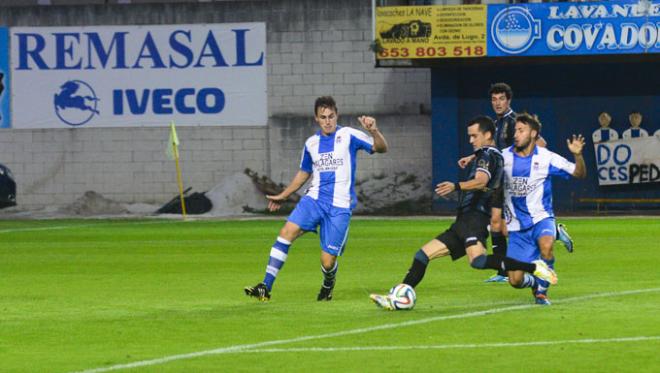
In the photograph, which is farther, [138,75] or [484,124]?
[138,75]

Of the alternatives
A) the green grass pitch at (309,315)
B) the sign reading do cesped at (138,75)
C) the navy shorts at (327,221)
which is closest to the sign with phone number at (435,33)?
the sign reading do cesped at (138,75)

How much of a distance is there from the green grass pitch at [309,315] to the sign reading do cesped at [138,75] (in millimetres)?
14292

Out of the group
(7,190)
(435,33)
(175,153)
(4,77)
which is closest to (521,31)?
(435,33)

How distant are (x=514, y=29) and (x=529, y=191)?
66.9 ft

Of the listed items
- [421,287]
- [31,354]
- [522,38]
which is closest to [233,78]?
[522,38]

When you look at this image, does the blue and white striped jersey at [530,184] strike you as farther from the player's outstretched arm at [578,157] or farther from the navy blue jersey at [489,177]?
the navy blue jersey at [489,177]

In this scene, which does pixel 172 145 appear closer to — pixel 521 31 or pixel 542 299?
pixel 521 31

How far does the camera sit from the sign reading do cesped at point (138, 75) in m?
37.8

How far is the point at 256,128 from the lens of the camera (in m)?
37.8

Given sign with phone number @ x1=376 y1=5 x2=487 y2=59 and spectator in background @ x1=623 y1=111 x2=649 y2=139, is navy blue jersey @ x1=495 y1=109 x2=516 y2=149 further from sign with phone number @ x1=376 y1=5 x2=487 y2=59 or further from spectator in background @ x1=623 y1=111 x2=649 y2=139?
spectator in background @ x1=623 y1=111 x2=649 y2=139

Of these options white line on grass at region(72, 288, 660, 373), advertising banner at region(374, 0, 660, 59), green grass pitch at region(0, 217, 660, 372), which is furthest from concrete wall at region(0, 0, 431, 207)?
white line on grass at region(72, 288, 660, 373)

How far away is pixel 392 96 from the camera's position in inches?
1463

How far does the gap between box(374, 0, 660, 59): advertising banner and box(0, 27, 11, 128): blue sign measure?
1042 centimetres

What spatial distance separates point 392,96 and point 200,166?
5.20 m
